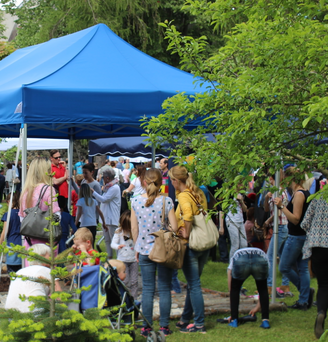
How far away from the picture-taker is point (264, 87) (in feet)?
12.0

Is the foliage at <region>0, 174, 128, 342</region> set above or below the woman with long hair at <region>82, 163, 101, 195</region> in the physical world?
below

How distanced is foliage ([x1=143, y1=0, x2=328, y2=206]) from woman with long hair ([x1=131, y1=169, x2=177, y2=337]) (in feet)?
1.85

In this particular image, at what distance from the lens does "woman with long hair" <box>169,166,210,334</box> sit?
5297mm

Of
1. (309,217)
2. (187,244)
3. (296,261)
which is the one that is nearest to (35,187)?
(187,244)

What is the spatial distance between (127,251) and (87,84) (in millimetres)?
2181

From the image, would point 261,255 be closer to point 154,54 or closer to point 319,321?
point 319,321

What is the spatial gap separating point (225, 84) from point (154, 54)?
52.2ft

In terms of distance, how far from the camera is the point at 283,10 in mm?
3941

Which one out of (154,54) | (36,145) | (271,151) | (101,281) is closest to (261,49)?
(271,151)

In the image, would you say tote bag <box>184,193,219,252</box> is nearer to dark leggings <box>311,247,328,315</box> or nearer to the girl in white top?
dark leggings <box>311,247,328,315</box>

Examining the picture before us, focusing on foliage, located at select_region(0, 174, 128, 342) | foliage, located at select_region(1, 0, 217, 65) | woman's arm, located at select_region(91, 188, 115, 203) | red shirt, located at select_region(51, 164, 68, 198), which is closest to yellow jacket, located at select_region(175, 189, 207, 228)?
foliage, located at select_region(0, 174, 128, 342)

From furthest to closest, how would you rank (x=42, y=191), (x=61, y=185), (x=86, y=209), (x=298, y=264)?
(x=61, y=185)
(x=86, y=209)
(x=298, y=264)
(x=42, y=191)

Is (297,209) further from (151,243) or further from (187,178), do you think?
(151,243)

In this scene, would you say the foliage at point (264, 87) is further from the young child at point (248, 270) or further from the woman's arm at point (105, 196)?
the woman's arm at point (105, 196)
